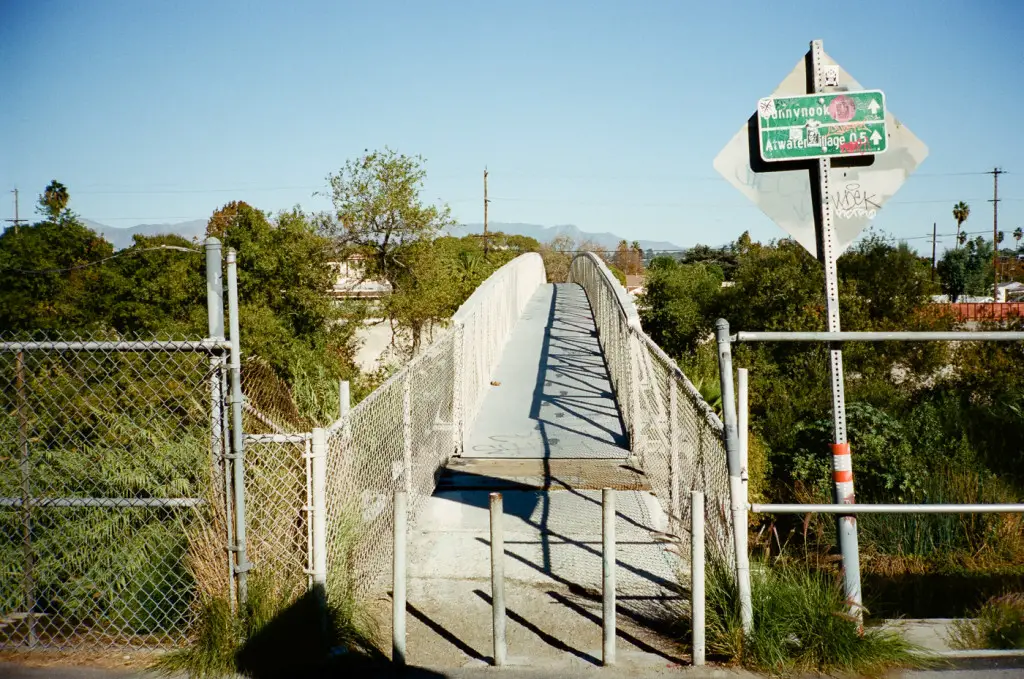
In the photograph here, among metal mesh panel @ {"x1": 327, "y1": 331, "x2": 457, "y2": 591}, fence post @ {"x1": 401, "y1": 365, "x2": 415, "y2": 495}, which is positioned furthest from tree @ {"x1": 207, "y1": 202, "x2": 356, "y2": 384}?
fence post @ {"x1": 401, "y1": 365, "x2": 415, "y2": 495}

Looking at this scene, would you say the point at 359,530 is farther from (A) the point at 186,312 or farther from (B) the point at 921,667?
(A) the point at 186,312

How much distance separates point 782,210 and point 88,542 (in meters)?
4.91

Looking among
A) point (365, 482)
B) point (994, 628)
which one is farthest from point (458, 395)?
point (994, 628)

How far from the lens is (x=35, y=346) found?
4547 mm

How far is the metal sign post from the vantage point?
4.61 metres

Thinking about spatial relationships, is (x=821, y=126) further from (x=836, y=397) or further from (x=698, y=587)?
(x=698, y=587)

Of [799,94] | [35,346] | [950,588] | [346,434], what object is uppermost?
[799,94]

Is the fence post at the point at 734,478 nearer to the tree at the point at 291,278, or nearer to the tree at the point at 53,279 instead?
the tree at the point at 291,278

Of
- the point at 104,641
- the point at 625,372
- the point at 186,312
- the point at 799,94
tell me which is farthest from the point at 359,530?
the point at 186,312

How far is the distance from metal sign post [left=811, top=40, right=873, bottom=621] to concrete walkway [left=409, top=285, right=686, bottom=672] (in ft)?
3.26

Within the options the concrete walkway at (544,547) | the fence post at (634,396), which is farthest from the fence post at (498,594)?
the fence post at (634,396)

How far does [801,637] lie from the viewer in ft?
14.5

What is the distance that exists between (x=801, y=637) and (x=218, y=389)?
3.37 meters

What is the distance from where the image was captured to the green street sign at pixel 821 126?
181 inches
